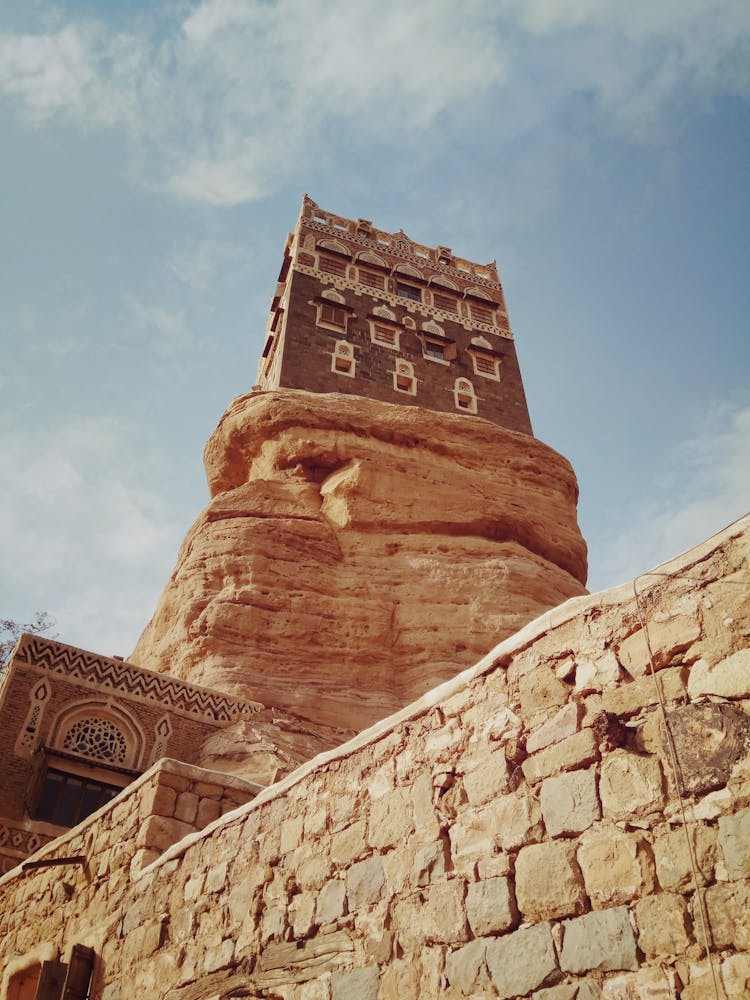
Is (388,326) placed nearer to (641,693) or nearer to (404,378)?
(404,378)

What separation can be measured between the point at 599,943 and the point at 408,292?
24.9 meters

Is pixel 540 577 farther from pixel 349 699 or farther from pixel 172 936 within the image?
pixel 172 936

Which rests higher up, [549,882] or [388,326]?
[388,326]

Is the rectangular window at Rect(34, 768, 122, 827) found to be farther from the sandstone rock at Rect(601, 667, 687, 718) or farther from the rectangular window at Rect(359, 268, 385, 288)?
the rectangular window at Rect(359, 268, 385, 288)

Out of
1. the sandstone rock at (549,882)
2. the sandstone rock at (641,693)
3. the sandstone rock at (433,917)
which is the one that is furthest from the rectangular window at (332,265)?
the sandstone rock at (549,882)

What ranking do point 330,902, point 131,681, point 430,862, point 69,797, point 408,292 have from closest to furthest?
point 430,862 → point 330,902 → point 69,797 → point 131,681 → point 408,292

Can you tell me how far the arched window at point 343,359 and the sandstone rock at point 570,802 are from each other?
61.8ft

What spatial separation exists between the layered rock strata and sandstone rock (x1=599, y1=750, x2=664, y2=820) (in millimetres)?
9620

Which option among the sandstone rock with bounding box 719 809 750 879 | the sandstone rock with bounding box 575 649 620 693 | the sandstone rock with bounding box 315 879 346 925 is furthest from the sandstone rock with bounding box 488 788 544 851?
the sandstone rock with bounding box 315 879 346 925

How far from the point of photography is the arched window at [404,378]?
72.7 feet

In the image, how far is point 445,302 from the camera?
2678cm

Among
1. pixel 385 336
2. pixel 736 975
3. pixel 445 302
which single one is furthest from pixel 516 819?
pixel 445 302

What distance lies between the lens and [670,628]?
116 inches

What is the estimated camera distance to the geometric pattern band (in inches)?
479
